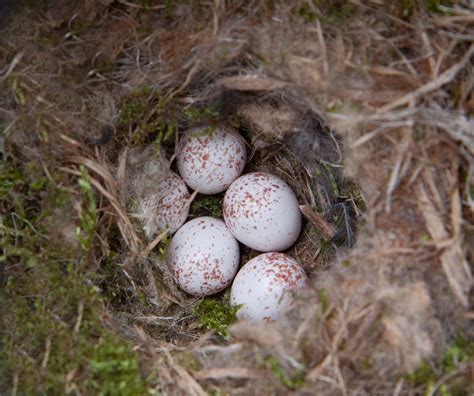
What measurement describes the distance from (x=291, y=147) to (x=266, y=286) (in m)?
0.62

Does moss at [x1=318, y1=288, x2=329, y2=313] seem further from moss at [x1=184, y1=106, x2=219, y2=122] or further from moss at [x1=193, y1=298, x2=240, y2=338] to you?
moss at [x1=184, y1=106, x2=219, y2=122]

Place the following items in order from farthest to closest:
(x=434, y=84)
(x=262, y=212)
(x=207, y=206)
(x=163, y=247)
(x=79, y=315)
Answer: (x=207, y=206) → (x=163, y=247) → (x=262, y=212) → (x=79, y=315) → (x=434, y=84)

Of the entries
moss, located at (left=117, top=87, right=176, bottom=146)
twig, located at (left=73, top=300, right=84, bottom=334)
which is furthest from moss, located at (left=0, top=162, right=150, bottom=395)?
moss, located at (left=117, top=87, right=176, bottom=146)

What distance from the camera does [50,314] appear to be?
6.78 feet

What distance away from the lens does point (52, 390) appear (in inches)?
77.7

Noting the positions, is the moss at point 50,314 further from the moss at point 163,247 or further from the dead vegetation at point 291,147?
the moss at point 163,247

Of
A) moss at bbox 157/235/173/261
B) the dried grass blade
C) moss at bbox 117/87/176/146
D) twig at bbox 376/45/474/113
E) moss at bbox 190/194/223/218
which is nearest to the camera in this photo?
twig at bbox 376/45/474/113

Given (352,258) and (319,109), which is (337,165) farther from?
(352,258)

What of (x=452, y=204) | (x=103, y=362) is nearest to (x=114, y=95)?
(x=103, y=362)

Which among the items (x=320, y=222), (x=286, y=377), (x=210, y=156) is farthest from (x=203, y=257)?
(x=286, y=377)

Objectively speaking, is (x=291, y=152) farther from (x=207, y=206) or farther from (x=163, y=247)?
(x=163, y=247)

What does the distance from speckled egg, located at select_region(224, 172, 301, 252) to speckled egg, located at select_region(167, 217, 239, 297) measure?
0.07m

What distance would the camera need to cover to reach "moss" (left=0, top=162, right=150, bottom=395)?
195cm

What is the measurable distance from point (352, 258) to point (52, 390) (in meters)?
1.13
